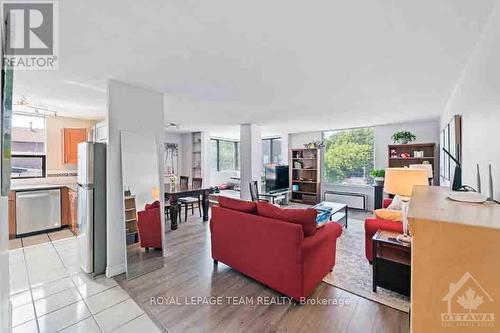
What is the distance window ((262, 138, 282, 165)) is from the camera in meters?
8.48

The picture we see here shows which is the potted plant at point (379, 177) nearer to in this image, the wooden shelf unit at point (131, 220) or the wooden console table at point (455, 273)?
the wooden console table at point (455, 273)

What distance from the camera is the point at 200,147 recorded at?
7.25 meters

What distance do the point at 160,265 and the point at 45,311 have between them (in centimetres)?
114

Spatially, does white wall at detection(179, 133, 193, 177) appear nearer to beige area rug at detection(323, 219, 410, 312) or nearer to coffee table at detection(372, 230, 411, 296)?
beige area rug at detection(323, 219, 410, 312)

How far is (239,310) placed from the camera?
211 centimetres

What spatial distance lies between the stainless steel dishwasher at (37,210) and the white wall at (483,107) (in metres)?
6.03

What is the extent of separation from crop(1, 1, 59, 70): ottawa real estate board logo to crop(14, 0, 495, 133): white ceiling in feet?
0.26

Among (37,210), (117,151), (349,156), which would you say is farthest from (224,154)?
(117,151)

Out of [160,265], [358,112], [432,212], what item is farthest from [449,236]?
[358,112]

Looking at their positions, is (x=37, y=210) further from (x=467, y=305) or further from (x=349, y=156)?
(x=349, y=156)

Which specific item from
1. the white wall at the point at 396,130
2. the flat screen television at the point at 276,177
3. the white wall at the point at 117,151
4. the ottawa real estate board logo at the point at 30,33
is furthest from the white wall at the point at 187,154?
the white wall at the point at 396,130

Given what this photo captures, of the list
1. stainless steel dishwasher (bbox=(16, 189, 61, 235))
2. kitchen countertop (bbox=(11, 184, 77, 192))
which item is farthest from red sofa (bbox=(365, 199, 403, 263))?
stainless steel dishwasher (bbox=(16, 189, 61, 235))

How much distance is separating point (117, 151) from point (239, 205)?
1.67 m

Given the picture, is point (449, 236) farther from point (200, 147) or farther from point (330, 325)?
point (200, 147)
